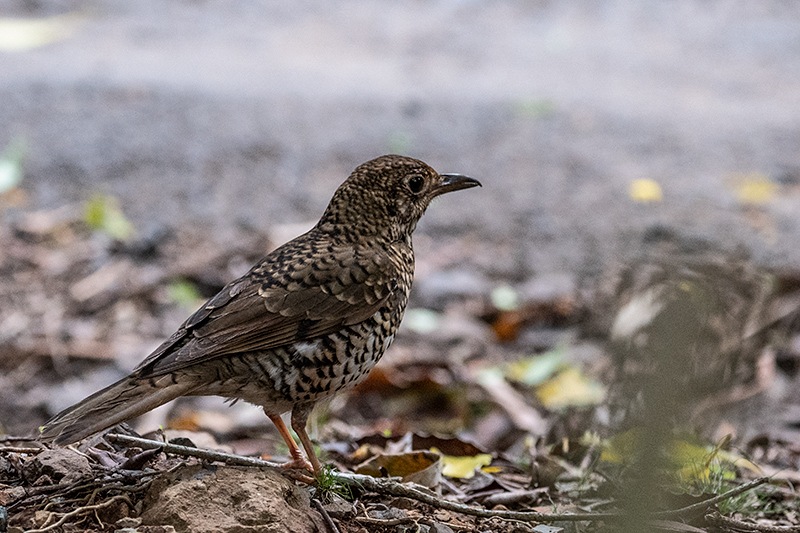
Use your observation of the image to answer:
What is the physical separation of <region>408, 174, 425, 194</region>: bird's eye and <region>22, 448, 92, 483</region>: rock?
5.90ft

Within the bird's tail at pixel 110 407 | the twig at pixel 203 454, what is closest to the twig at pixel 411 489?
the twig at pixel 203 454

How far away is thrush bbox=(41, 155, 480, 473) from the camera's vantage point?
3.17 meters

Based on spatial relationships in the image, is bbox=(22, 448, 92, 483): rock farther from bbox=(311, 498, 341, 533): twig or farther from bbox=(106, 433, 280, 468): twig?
bbox=(311, 498, 341, 533): twig

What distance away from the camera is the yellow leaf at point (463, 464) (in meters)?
4.08

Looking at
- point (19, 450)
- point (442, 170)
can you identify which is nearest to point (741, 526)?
point (19, 450)

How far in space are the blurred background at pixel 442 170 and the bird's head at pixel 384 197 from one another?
1.08 m

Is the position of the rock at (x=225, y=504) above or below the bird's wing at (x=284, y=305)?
below

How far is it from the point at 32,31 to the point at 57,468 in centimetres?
1006

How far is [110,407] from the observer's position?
293 cm

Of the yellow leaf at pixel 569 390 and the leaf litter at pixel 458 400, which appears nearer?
the leaf litter at pixel 458 400

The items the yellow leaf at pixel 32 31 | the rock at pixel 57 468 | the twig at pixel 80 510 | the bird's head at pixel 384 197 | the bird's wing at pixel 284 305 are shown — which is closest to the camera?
the twig at pixel 80 510

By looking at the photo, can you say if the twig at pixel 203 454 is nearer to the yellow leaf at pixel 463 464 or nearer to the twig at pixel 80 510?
the twig at pixel 80 510

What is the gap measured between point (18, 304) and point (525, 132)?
5.51 m

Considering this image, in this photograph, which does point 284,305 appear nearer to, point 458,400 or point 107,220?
point 458,400
